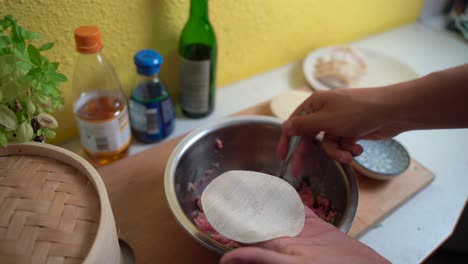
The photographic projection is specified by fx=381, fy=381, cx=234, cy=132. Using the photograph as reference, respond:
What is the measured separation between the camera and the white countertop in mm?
619

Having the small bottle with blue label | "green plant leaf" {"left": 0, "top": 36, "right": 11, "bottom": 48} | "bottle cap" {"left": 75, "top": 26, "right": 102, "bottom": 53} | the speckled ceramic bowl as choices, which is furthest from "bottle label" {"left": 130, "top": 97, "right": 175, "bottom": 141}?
the speckled ceramic bowl

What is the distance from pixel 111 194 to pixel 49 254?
0.83 feet

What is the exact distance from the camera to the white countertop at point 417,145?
619 millimetres

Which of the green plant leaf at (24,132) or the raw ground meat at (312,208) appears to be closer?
the green plant leaf at (24,132)

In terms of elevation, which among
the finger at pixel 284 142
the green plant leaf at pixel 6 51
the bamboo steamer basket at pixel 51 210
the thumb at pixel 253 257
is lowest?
the finger at pixel 284 142

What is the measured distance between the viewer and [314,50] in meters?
1.01

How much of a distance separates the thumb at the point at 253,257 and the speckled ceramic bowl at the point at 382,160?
0.33 metres

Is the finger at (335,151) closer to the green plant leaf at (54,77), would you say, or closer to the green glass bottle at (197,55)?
the green glass bottle at (197,55)

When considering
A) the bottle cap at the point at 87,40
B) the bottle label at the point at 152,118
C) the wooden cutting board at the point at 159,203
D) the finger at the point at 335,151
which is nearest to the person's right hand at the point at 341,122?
the finger at the point at 335,151

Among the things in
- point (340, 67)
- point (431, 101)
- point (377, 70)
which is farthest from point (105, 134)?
point (377, 70)

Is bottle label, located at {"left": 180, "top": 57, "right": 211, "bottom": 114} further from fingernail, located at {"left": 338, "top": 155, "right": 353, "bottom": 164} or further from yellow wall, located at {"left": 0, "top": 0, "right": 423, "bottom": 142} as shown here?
fingernail, located at {"left": 338, "top": 155, "right": 353, "bottom": 164}

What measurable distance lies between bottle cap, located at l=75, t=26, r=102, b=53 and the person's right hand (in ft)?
1.04

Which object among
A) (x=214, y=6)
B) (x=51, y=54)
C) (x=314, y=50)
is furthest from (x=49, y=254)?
(x=314, y=50)

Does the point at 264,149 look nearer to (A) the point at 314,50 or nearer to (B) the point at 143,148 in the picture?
(B) the point at 143,148
